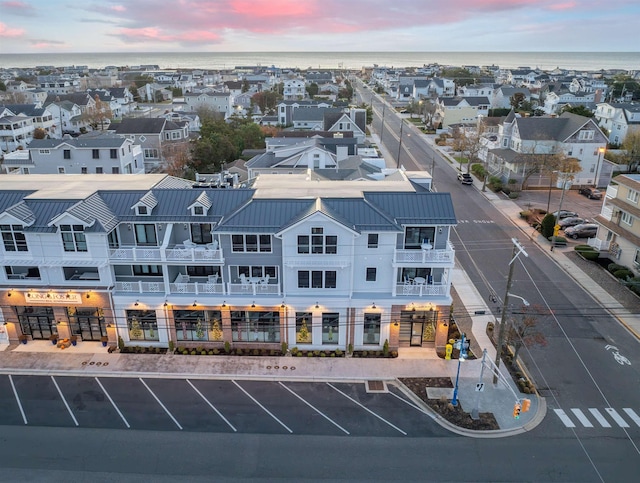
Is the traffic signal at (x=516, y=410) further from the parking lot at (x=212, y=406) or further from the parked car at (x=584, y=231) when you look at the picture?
the parked car at (x=584, y=231)

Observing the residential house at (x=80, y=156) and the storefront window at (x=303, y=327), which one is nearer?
the storefront window at (x=303, y=327)

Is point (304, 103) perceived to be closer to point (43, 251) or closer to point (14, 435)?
point (43, 251)

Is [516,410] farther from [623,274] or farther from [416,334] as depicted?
[623,274]

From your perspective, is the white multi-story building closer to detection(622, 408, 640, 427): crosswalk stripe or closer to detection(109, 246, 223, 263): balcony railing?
detection(109, 246, 223, 263): balcony railing

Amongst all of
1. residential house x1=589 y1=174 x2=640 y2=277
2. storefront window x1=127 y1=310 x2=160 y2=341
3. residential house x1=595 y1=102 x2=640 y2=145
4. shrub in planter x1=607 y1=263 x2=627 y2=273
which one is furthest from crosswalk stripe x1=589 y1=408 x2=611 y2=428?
residential house x1=595 y1=102 x2=640 y2=145

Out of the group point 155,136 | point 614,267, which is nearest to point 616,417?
point 614,267

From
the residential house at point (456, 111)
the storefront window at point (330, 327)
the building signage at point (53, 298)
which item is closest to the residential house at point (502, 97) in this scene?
the residential house at point (456, 111)
